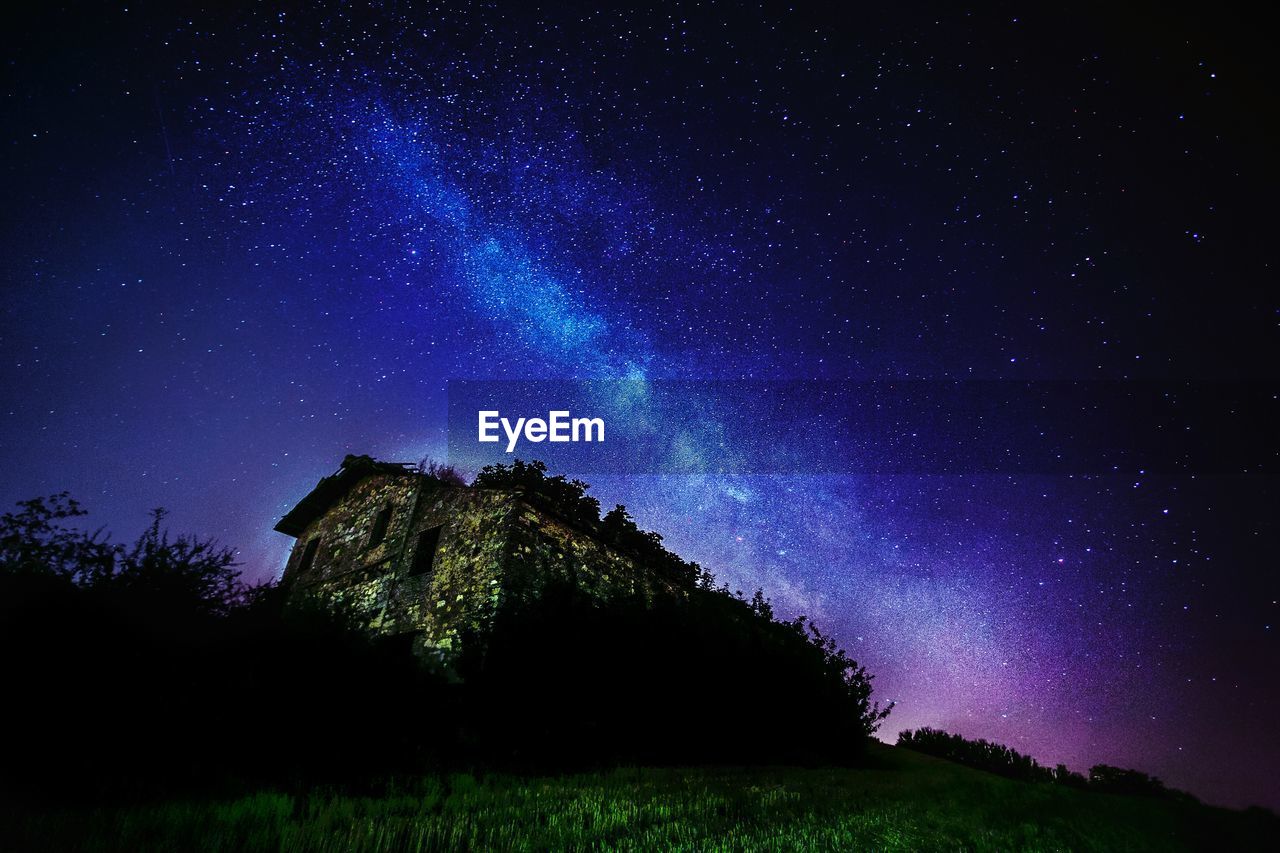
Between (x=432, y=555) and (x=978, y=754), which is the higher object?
(x=432, y=555)

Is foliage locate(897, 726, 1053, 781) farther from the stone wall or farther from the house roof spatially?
the house roof

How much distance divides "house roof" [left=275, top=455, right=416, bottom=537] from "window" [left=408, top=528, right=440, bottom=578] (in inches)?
174

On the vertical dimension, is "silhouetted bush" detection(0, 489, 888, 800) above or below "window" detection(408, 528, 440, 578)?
below

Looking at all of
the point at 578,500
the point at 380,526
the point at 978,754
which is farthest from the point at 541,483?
the point at 978,754

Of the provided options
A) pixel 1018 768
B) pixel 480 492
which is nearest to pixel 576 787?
pixel 480 492

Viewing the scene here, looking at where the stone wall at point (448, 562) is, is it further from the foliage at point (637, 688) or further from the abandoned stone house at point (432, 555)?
the foliage at point (637, 688)

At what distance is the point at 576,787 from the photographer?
638cm

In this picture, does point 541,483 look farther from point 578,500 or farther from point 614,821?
point 614,821

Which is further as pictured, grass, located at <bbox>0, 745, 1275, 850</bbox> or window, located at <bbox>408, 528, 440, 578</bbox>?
window, located at <bbox>408, 528, 440, 578</bbox>

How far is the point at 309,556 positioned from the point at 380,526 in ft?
Answer: 15.3

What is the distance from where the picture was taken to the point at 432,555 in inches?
603

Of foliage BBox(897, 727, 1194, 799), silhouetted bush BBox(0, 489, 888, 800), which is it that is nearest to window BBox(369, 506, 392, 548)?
silhouetted bush BBox(0, 489, 888, 800)

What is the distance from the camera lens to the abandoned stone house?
43.5 ft

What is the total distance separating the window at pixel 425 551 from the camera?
49.6ft
